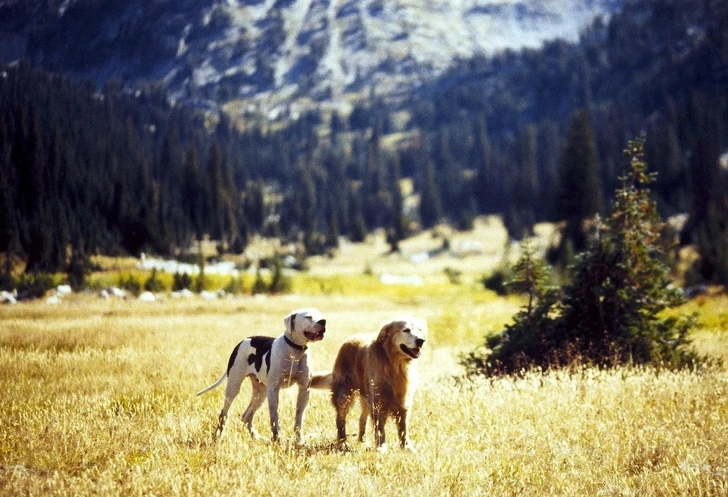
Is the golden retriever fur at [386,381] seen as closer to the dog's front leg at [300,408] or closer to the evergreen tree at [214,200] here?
the dog's front leg at [300,408]

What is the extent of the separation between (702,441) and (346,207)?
12596cm

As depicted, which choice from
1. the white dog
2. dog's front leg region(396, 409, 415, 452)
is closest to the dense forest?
dog's front leg region(396, 409, 415, 452)

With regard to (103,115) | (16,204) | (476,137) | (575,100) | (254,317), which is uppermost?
(575,100)

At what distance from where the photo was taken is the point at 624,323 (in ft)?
43.5

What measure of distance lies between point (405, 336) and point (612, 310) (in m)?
8.10

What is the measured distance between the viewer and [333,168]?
6742 inches

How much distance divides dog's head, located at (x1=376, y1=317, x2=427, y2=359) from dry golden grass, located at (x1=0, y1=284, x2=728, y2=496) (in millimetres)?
1278

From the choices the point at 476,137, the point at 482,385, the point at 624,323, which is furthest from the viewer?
the point at 476,137

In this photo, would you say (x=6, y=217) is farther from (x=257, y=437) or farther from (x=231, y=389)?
(x=257, y=437)

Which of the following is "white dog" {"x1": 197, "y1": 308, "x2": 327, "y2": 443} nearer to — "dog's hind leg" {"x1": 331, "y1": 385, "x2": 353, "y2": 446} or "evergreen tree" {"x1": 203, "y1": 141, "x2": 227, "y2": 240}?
"dog's hind leg" {"x1": 331, "y1": 385, "x2": 353, "y2": 446}

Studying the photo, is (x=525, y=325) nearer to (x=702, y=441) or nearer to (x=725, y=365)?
(x=725, y=365)

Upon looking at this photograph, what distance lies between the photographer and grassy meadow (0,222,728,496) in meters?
5.90

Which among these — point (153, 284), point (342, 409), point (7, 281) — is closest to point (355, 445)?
point (342, 409)

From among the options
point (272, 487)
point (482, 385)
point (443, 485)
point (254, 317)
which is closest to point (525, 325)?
point (482, 385)
